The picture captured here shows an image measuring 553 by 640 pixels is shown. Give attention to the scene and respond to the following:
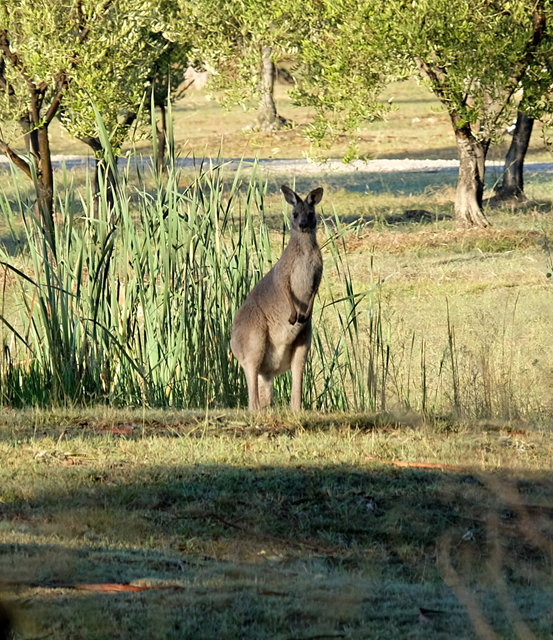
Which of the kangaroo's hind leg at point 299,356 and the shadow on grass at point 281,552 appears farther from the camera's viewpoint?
the kangaroo's hind leg at point 299,356

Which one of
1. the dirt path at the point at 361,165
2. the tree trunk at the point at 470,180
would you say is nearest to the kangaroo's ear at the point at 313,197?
the tree trunk at the point at 470,180

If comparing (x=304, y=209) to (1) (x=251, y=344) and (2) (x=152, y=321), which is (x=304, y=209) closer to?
(1) (x=251, y=344)

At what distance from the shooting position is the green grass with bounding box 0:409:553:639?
3850 millimetres

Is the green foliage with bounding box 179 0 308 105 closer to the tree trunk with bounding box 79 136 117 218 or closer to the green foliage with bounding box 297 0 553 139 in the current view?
the green foliage with bounding box 297 0 553 139

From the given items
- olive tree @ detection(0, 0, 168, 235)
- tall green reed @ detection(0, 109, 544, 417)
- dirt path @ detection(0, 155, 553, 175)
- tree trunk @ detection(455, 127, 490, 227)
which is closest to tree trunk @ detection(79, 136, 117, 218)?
tall green reed @ detection(0, 109, 544, 417)

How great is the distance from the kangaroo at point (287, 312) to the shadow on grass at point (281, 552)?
4.85 feet

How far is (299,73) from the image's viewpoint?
21047 millimetres

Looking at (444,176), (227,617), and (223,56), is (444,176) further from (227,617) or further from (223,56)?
(227,617)

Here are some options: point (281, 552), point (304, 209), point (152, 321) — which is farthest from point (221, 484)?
point (152, 321)

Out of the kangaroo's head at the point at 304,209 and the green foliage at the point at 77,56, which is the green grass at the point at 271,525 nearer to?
the kangaroo's head at the point at 304,209

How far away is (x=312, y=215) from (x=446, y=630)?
3.75 metres

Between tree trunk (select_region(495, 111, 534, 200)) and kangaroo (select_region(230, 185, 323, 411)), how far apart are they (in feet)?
56.9

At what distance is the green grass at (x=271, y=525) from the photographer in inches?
152

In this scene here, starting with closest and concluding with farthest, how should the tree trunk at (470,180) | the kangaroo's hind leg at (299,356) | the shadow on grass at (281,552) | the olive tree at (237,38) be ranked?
the shadow on grass at (281,552) → the kangaroo's hind leg at (299,356) → the olive tree at (237,38) → the tree trunk at (470,180)
